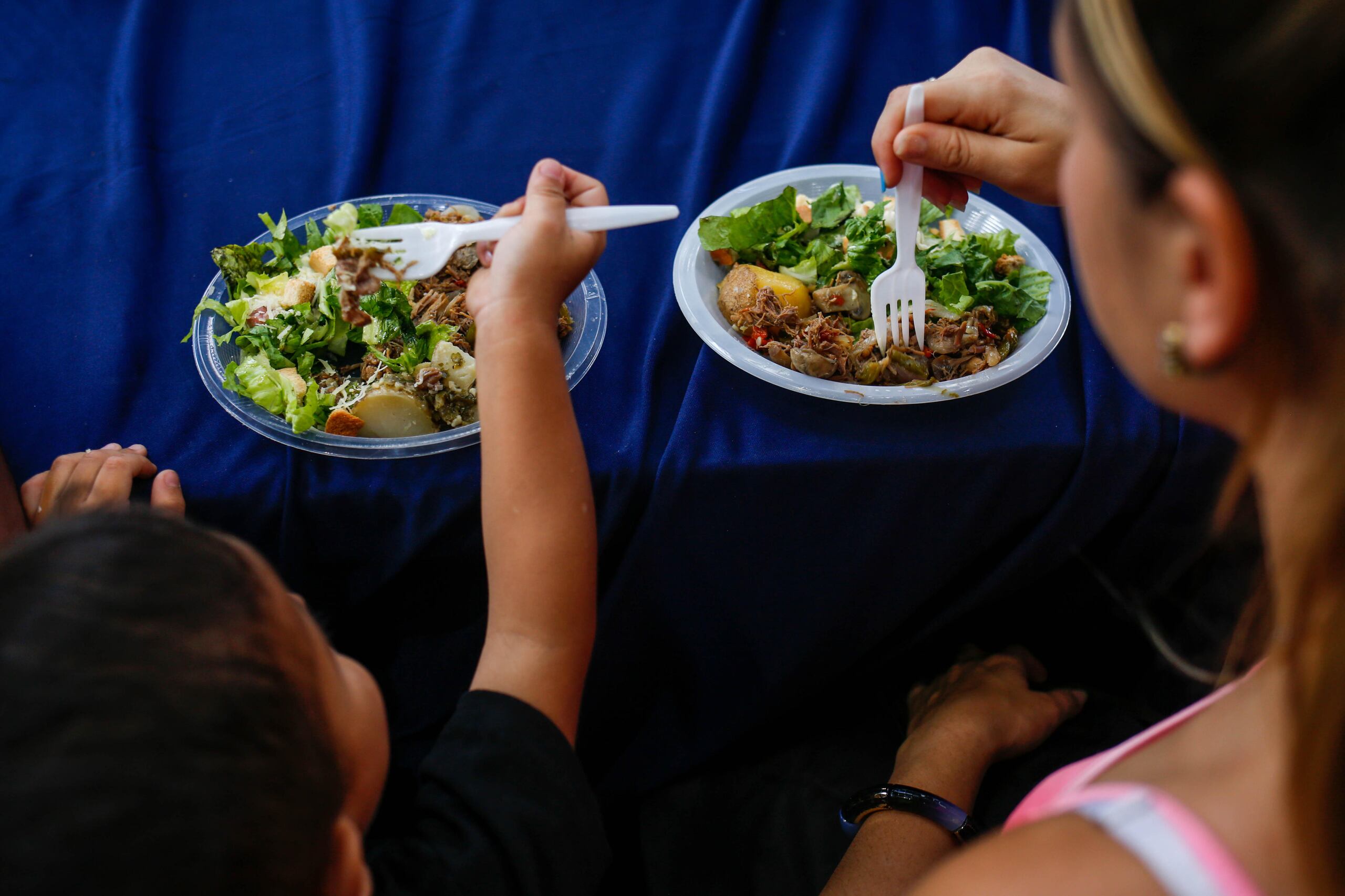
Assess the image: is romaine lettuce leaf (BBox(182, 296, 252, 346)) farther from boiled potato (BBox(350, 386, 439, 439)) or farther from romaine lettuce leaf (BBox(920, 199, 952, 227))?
romaine lettuce leaf (BBox(920, 199, 952, 227))

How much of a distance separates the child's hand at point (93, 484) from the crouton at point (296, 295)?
0.30 m

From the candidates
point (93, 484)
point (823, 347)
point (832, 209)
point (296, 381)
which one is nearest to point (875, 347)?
point (823, 347)

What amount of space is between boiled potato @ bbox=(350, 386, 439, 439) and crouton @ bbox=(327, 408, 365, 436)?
1 cm

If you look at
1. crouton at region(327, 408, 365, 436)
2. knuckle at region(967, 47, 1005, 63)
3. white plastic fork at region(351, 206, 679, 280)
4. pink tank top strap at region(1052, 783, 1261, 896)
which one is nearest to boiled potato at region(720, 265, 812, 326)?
white plastic fork at region(351, 206, 679, 280)

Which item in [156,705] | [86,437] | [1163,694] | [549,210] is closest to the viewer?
[156,705]

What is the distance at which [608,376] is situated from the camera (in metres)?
1.27

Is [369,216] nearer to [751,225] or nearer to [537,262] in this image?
[537,262]

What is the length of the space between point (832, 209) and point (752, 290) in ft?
0.89

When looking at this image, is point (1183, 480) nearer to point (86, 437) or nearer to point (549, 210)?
point (549, 210)

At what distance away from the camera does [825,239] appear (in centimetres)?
142

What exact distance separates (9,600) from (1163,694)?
1.85 metres

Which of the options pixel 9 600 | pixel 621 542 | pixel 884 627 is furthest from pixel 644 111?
pixel 9 600

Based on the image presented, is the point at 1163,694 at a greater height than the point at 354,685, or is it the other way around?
the point at 354,685

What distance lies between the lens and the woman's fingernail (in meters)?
1.22
